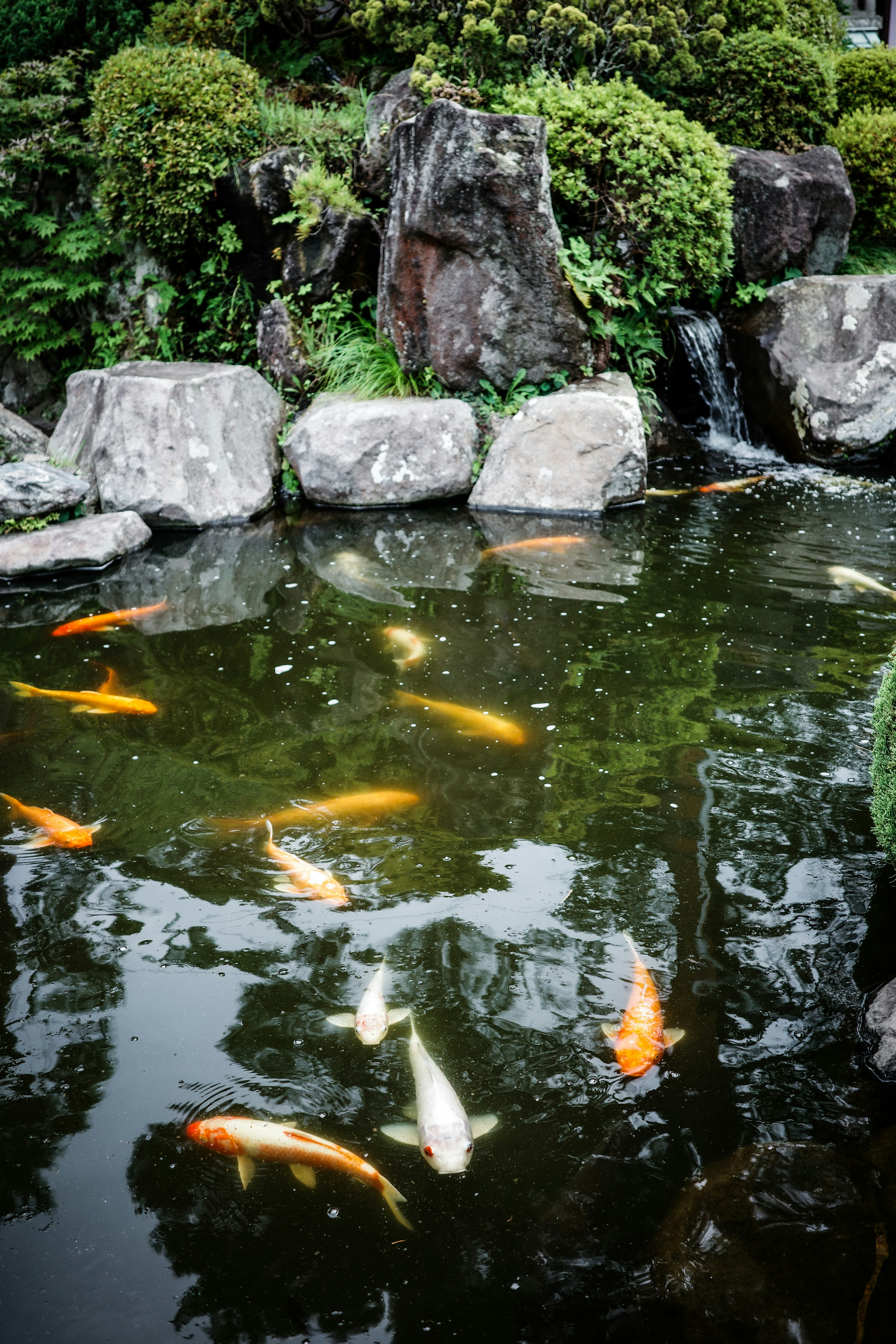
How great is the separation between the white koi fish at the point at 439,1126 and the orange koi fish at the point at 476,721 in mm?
2232

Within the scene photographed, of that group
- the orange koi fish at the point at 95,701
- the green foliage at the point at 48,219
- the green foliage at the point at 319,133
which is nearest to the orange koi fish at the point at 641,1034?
the orange koi fish at the point at 95,701

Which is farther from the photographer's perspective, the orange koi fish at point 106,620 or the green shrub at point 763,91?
the green shrub at point 763,91

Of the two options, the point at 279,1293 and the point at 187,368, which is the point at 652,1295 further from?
the point at 187,368

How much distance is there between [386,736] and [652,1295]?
3.05 metres

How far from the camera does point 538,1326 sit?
2.21 m

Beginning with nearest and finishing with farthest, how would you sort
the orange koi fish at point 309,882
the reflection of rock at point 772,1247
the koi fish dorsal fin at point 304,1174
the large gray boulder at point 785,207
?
the reflection of rock at point 772,1247, the koi fish dorsal fin at point 304,1174, the orange koi fish at point 309,882, the large gray boulder at point 785,207

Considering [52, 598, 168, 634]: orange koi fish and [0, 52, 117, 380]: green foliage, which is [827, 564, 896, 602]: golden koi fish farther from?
[0, 52, 117, 380]: green foliage

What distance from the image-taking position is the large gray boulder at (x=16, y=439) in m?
8.73

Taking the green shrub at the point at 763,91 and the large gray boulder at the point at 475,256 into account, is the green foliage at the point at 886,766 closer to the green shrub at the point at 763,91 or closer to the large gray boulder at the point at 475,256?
the large gray boulder at the point at 475,256

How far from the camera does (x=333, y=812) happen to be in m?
4.29

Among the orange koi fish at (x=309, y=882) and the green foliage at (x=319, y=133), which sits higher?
the green foliage at (x=319, y=133)

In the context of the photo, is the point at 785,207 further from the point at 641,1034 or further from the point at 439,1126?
the point at 439,1126

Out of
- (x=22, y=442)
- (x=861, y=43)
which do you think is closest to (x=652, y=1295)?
(x=22, y=442)

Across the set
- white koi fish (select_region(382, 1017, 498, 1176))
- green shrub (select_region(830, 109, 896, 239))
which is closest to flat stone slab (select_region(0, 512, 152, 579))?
white koi fish (select_region(382, 1017, 498, 1176))
